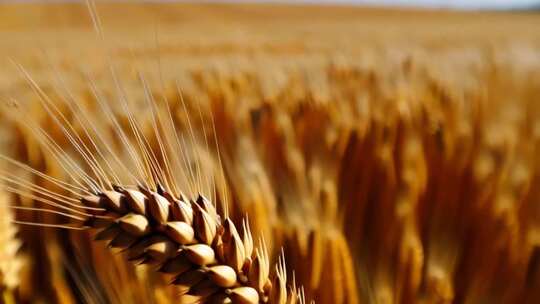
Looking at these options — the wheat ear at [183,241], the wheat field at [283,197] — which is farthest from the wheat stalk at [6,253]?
the wheat ear at [183,241]

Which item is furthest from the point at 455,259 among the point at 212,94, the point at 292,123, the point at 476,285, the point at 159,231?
the point at 212,94

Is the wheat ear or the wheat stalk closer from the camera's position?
the wheat ear

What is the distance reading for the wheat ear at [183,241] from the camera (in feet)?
1.40

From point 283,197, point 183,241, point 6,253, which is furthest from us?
point 283,197

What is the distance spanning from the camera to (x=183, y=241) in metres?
0.43

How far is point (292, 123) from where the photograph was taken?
1054 mm

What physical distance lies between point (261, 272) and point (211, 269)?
5 cm

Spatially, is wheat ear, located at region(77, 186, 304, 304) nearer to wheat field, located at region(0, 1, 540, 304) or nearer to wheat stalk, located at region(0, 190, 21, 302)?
wheat field, located at region(0, 1, 540, 304)

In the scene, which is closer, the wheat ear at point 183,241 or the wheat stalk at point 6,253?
the wheat ear at point 183,241

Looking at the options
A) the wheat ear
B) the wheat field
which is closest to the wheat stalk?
the wheat field

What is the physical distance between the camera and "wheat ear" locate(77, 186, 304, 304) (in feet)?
1.40

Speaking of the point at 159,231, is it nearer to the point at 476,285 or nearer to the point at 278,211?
the point at 278,211

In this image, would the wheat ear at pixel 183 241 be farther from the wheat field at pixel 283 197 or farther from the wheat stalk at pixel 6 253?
the wheat stalk at pixel 6 253

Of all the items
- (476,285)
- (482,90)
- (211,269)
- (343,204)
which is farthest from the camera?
(482,90)
